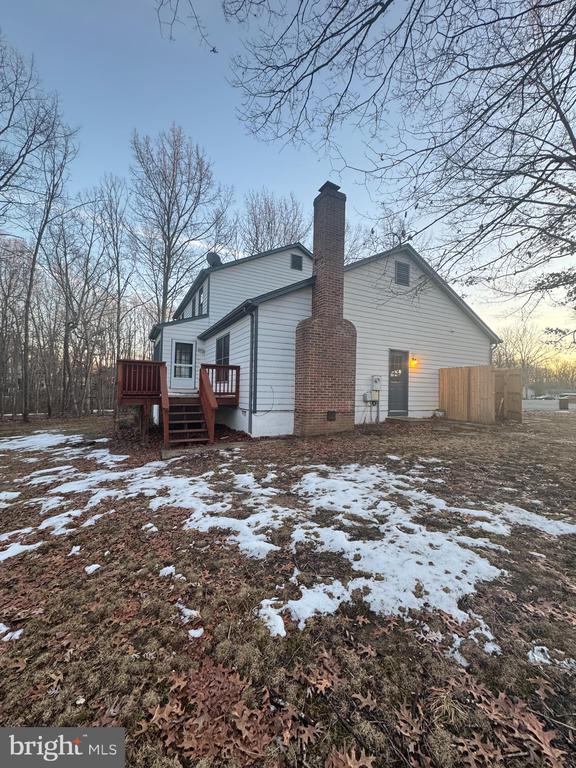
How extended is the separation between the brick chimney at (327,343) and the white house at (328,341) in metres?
0.03

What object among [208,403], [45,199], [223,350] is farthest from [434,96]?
[45,199]

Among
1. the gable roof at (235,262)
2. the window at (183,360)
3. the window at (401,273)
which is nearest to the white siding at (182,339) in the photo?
the window at (183,360)

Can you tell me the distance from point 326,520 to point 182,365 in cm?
1093

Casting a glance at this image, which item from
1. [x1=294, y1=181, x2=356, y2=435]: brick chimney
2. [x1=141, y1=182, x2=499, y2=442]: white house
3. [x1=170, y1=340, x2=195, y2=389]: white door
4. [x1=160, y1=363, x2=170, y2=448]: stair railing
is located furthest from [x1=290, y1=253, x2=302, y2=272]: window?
[x1=160, y1=363, x2=170, y2=448]: stair railing

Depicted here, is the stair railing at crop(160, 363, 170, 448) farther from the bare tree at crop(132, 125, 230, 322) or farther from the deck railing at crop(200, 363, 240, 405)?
the bare tree at crop(132, 125, 230, 322)

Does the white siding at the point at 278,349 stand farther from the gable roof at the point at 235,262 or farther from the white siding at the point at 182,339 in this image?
the gable roof at the point at 235,262

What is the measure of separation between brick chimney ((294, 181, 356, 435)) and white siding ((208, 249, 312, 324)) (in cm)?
545

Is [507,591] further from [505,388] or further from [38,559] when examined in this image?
[505,388]

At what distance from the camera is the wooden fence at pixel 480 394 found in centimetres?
1004

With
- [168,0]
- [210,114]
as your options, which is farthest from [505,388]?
[168,0]

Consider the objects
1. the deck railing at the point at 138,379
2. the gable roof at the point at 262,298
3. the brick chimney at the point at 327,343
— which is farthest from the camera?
the brick chimney at the point at 327,343

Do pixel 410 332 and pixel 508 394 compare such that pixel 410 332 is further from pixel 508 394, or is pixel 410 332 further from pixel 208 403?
pixel 208 403

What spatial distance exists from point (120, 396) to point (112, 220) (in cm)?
1569

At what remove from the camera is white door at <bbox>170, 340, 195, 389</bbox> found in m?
12.6
